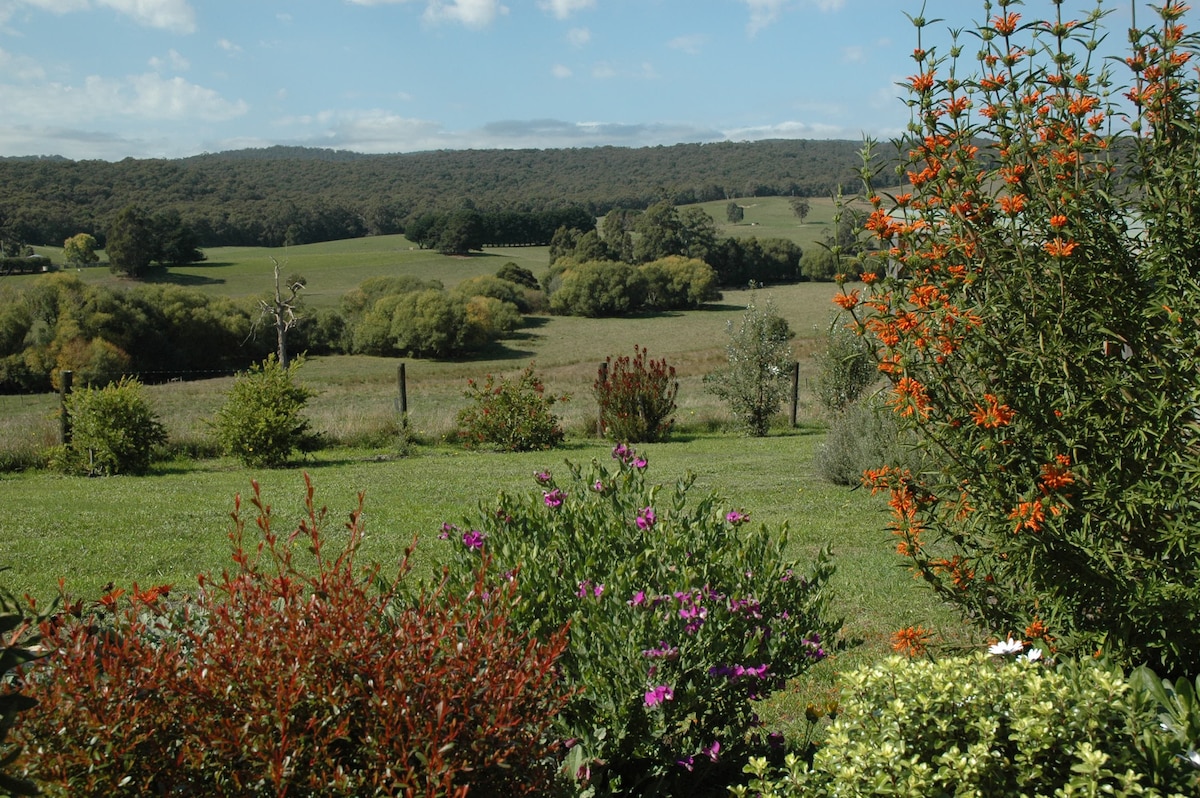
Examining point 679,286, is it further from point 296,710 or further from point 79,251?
point 296,710

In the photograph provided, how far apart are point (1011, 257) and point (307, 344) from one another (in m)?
44.7

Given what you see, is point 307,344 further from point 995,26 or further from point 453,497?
point 995,26

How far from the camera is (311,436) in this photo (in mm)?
14633

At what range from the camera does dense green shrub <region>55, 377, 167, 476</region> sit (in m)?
12.5

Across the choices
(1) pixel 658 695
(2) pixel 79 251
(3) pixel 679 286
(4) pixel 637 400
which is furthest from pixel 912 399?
(2) pixel 79 251

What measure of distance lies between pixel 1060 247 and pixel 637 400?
516 inches

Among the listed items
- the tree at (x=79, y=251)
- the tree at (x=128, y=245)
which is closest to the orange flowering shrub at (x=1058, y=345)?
the tree at (x=128, y=245)

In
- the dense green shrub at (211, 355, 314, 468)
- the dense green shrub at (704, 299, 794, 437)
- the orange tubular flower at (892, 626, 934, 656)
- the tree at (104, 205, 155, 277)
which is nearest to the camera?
the orange tubular flower at (892, 626, 934, 656)

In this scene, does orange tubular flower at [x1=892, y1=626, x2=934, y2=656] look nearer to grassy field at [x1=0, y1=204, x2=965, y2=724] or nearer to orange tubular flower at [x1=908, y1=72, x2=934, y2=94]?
A: grassy field at [x1=0, y1=204, x2=965, y2=724]

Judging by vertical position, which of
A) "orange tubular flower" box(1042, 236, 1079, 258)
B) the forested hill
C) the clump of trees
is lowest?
the clump of trees

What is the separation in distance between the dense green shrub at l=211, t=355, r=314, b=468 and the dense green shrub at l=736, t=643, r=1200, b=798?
12.2m

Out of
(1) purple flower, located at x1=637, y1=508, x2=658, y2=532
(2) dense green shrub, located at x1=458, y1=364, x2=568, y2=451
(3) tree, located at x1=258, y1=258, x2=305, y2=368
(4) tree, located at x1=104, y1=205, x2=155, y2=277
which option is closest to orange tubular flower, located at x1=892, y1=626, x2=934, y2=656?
(1) purple flower, located at x1=637, y1=508, x2=658, y2=532

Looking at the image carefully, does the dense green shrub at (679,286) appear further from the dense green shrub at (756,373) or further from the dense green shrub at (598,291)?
the dense green shrub at (756,373)

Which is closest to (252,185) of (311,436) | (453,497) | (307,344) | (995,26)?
(307,344)
